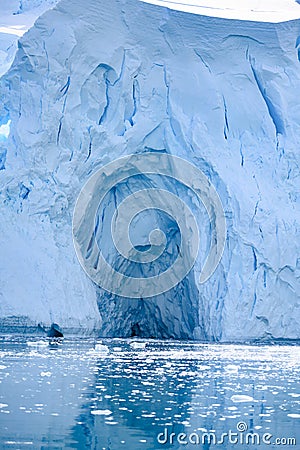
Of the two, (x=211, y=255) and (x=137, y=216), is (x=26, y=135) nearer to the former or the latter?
(x=137, y=216)

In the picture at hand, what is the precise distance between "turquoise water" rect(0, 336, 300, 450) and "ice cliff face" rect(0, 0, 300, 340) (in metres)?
5.26

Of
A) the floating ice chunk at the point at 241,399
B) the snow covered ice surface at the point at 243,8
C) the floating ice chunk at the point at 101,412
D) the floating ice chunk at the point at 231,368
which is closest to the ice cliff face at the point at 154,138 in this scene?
the snow covered ice surface at the point at 243,8

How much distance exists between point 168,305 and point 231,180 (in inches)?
157

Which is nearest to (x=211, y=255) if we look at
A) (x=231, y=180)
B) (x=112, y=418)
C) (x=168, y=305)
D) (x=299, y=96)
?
(x=231, y=180)

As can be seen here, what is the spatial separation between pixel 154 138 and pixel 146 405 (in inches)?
444

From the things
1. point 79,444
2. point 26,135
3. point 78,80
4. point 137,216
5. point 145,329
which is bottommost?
point 145,329

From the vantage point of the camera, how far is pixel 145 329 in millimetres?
19828
